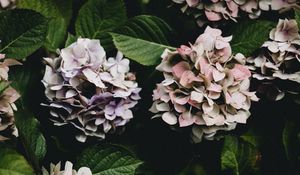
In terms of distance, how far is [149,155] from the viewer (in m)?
0.92

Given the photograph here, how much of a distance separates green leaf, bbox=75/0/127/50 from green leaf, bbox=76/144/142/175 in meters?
0.18

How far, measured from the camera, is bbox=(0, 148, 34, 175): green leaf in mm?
716

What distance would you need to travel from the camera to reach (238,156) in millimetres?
844

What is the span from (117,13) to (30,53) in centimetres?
15

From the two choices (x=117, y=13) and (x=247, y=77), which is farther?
(x=117, y=13)

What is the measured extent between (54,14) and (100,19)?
0.08 m

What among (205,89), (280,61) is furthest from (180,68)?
(280,61)

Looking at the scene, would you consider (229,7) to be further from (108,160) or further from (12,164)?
(12,164)

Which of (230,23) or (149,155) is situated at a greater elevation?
(230,23)

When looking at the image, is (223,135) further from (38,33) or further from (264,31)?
(38,33)

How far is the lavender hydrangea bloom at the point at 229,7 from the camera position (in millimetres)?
893

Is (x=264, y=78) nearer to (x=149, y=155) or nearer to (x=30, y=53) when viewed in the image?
(x=149, y=155)

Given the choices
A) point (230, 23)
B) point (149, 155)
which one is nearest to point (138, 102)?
point (149, 155)

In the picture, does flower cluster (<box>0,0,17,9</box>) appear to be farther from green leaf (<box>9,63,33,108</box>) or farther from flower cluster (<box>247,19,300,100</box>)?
flower cluster (<box>247,19,300,100</box>)
